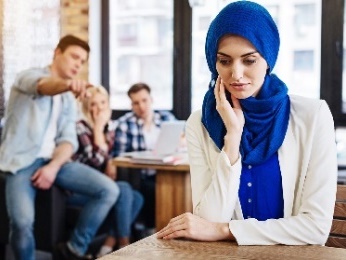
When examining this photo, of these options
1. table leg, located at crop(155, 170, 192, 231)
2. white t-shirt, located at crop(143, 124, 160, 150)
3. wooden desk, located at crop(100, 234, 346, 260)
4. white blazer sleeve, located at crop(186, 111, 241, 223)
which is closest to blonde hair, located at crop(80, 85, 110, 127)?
white t-shirt, located at crop(143, 124, 160, 150)

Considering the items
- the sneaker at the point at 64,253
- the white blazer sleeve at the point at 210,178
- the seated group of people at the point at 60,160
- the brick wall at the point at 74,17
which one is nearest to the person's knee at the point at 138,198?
the seated group of people at the point at 60,160

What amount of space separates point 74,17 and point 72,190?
99.5 inches

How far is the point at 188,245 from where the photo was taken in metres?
1.30

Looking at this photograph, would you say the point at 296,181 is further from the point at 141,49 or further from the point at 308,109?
the point at 141,49

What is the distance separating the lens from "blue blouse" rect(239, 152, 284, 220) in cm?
148

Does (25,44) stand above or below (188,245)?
above

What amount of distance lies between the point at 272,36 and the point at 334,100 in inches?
128

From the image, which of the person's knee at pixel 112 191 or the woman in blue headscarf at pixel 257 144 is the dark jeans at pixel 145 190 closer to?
the person's knee at pixel 112 191

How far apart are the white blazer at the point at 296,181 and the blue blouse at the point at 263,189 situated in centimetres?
2

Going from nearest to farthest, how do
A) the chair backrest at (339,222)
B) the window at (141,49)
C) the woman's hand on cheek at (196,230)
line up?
the woman's hand on cheek at (196,230) < the chair backrest at (339,222) < the window at (141,49)

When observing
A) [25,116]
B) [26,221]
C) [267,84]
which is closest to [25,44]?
[25,116]

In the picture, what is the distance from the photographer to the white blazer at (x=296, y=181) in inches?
53.6

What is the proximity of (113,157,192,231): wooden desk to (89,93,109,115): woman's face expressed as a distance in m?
0.70

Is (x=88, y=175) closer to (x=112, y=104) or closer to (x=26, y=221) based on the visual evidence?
(x=26, y=221)
